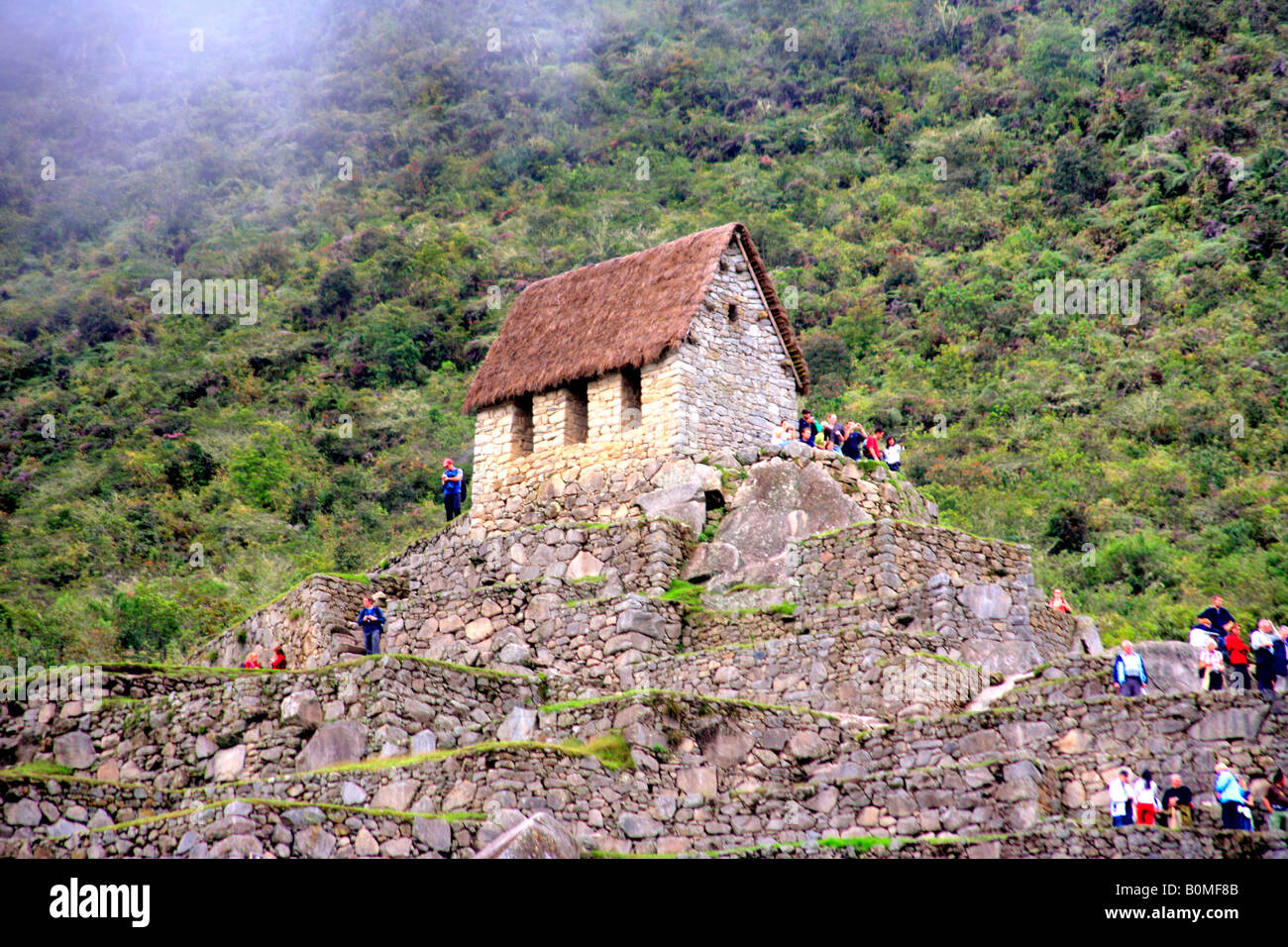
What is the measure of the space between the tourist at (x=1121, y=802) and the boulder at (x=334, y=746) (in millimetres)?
8533

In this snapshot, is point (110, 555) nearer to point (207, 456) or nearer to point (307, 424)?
point (207, 456)

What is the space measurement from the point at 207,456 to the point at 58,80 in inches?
2045

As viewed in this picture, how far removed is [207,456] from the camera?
47.9 meters

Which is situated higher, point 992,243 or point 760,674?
point 992,243

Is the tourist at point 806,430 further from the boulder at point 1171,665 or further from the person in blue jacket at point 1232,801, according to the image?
the person in blue jacket at point 1232,801

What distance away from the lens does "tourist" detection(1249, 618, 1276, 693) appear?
17.2m

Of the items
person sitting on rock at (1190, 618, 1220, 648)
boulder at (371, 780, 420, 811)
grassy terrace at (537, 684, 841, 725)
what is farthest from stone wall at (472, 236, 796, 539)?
boulder at (371, 780, 420, 811)

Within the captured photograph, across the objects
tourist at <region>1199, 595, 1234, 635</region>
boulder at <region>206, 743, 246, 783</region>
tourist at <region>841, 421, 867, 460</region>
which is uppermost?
tourist at <region>841, 421, 867, 460</region>

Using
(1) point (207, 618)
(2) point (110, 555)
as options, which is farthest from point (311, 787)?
(2) point (110, 555)

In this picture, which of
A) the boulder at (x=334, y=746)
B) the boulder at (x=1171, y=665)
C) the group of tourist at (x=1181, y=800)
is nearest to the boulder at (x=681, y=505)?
the boulder at (x=334, y=746)

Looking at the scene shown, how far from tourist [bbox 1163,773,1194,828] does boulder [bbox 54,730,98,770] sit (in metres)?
12.4

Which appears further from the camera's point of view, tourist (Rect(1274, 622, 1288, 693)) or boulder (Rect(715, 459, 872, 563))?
boulder (Rect(715, 459, 872, 563))

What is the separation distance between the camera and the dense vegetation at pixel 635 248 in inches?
1537

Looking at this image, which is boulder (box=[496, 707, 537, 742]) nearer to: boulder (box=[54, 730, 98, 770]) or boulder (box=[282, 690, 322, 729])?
boulder (box=[282, 690, 322, 729])
